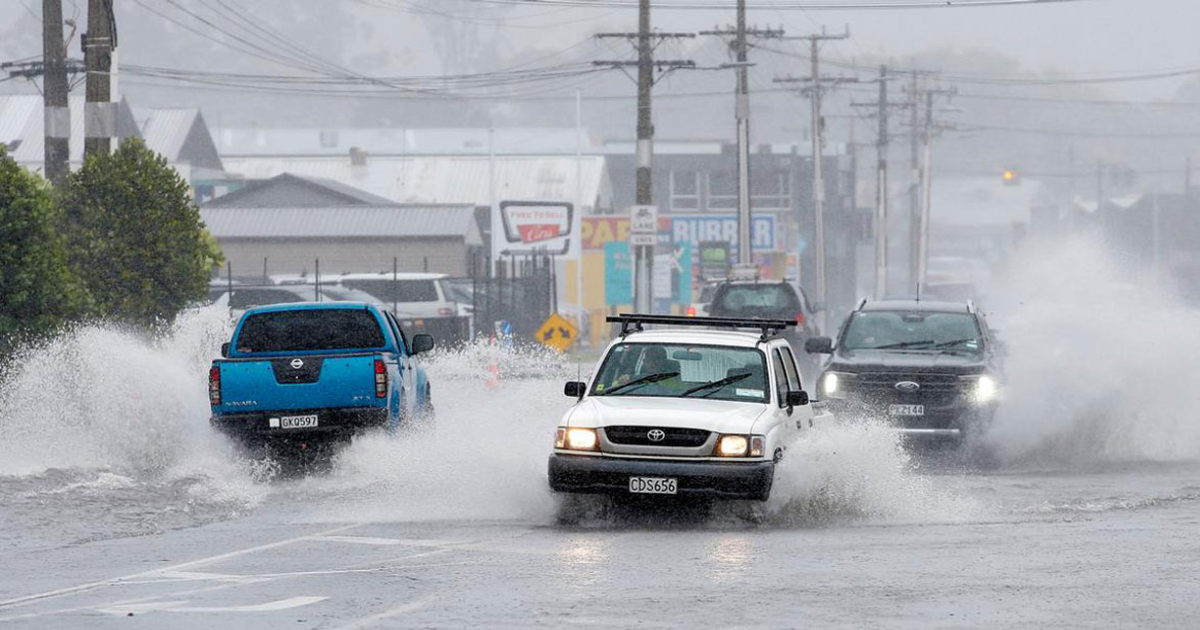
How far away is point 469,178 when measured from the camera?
95688 millimetres

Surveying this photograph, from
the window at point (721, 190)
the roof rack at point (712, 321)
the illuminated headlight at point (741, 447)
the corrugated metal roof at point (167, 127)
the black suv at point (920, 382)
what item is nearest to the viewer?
the illuminated headlight at point (741, 447)

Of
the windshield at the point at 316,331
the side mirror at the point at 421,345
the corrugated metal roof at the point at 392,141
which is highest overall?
the corrugated metal roof at the point at 392,141

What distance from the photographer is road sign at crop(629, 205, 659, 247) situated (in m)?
46.7

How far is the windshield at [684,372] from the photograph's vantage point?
51.3 feet

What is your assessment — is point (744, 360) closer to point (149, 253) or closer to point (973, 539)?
point (973, 539)

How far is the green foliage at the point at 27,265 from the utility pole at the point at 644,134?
24.0m

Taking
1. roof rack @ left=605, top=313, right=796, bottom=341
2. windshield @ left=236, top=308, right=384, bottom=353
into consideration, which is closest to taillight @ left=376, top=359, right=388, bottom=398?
windshield @ left=236, top=308, right=384, bottom=353

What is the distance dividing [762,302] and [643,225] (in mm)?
11650

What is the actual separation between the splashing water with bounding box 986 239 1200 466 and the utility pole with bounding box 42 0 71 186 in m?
13.1

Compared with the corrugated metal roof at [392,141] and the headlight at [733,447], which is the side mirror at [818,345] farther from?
the corrugated metal roof at [392,141]

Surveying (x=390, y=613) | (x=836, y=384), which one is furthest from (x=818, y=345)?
(x=390, y=613)

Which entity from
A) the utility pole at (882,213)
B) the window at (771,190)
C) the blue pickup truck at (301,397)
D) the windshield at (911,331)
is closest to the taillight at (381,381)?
the blue pickup truck at (301,397)

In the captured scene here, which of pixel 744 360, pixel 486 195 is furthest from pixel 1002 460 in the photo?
pixel 486 195

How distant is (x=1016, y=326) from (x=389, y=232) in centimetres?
4472
